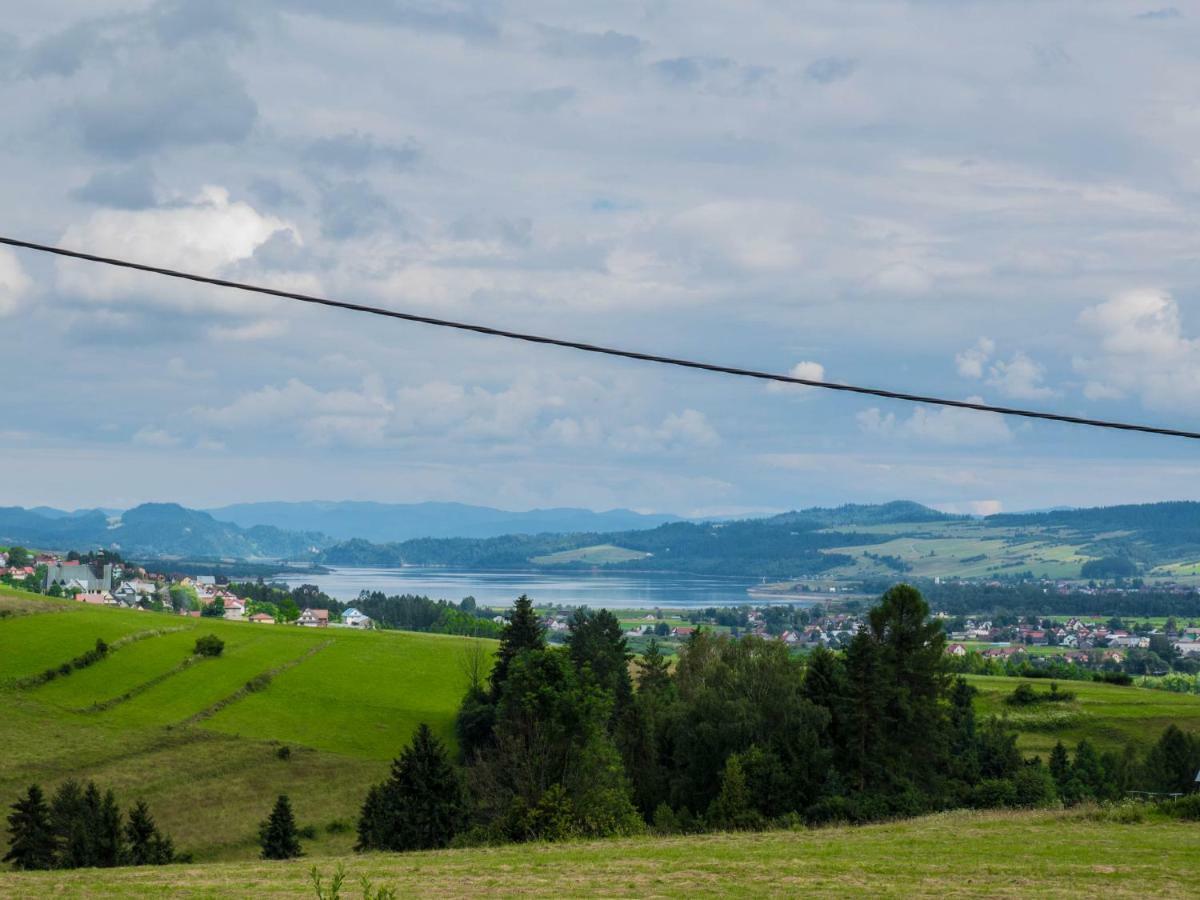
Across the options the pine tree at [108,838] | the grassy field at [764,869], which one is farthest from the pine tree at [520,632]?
the grassy field at [764,869]

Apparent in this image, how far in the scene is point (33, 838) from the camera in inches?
1601

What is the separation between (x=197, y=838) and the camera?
52875mm

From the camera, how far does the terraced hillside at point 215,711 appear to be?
198 feet

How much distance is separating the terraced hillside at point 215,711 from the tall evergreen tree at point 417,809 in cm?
835

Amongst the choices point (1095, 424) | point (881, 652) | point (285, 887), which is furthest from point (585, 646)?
point (1095, 424)

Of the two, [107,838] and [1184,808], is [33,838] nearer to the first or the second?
[107,838]

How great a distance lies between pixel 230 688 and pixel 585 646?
25.0 m

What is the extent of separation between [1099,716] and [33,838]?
66718mm

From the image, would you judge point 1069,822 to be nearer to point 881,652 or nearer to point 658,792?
point 881,652

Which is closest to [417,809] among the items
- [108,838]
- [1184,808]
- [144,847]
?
[144,847]

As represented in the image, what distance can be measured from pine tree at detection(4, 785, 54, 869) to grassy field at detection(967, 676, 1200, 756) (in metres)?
53.4

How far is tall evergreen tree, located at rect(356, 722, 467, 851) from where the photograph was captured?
43031mm

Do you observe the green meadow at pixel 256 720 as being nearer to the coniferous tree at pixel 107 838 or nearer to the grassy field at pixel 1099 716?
the grassy field at pixel 1099 716

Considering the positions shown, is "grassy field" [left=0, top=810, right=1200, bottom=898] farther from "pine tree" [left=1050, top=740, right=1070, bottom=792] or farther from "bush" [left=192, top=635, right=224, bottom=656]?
"bush" [left=192, top=635, right=224, bottom=656]
